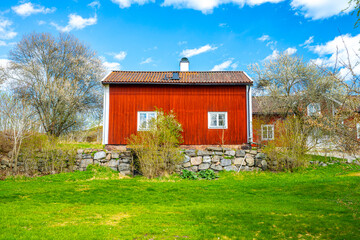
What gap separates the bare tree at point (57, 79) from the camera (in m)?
22.7

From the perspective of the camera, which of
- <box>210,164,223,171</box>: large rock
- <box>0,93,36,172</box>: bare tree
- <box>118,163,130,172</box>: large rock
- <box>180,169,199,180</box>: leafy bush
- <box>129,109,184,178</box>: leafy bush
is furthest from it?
<box>210,164,223,171</box>: large rock

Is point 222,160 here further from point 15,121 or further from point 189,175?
point 15,121

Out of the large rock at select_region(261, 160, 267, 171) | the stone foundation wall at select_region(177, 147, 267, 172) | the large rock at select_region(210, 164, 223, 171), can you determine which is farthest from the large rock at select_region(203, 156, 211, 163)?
the large rock at select_region(261, 160, 267, 171)

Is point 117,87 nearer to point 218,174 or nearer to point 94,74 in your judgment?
point 218,174

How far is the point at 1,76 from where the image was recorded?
22094 millimetres

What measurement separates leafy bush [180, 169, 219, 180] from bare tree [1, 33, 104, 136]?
14.7 meters

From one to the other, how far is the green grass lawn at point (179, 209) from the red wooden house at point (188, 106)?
4177 mm

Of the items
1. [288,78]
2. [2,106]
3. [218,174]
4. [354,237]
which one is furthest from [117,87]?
[354,237]

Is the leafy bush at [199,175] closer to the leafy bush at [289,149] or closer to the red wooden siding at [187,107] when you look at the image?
the red wooden siding at [187,107]

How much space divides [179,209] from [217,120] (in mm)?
9269

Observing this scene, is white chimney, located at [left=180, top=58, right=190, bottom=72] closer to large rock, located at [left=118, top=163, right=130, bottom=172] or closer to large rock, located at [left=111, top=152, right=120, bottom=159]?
large rock, located at [left=111, top=152, right=120, bottom=159]

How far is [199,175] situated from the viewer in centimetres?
1303

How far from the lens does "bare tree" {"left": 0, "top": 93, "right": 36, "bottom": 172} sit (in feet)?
43.3

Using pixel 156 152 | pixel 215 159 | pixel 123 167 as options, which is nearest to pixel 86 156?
pixel 123 167
